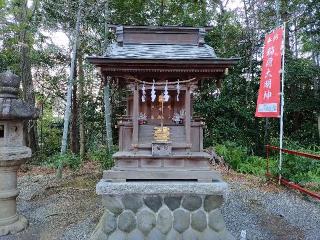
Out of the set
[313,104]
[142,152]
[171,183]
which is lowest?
[171,183]

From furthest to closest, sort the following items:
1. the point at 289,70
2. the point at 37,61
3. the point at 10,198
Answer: the point at 289,70 → the point at 37,61 → the point at 10,198

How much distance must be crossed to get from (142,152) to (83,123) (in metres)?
7.45

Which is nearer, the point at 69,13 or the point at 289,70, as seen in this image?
the point at 69,13

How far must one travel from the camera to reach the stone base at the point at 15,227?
185 inches

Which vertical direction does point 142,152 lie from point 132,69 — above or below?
below

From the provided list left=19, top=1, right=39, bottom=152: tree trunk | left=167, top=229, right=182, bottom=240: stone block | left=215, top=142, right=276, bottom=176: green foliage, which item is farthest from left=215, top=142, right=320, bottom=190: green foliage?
left=19, top=1, right=39, bottom=152: tree trunk

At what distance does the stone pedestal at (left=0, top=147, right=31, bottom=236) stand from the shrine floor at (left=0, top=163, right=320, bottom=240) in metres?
0.18

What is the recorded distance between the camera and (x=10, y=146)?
4.80 meters

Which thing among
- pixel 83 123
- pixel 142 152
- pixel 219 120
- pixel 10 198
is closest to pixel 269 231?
pixel 142 152

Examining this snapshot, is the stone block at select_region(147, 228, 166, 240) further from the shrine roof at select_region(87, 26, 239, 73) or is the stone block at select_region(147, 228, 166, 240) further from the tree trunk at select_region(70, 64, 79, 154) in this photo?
the tree trunk at select_region(70, 64, 79, 154)

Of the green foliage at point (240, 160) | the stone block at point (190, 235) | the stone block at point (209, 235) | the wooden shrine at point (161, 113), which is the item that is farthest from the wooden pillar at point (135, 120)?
the green foliage at point (240, 160)

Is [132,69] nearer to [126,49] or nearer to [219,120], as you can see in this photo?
[126,49]

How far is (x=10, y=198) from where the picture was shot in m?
4.92

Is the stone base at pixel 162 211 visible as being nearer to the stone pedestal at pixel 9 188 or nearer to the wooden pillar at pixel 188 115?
the wooden pillar at pixel 188 115
